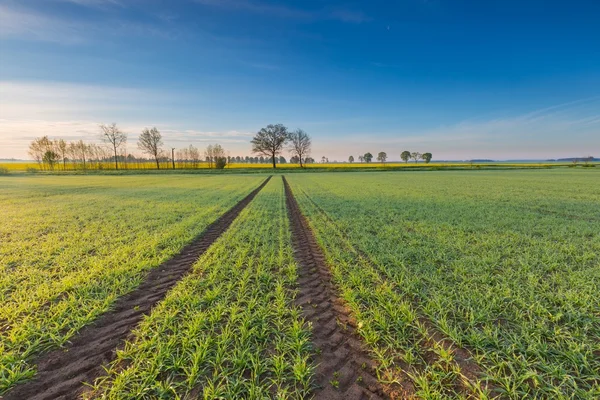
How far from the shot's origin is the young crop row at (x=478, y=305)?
2994 millimetres

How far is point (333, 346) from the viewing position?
360 cm

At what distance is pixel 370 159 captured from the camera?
169000mm

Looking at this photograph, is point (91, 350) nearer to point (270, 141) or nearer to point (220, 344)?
point (220, 344)

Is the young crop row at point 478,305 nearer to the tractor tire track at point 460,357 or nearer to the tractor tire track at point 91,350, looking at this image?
the tractor tire track at point 460,357

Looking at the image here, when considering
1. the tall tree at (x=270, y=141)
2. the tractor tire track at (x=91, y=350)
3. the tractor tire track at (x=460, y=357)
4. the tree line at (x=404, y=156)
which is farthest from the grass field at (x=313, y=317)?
the tree line at (x=404, y=156)

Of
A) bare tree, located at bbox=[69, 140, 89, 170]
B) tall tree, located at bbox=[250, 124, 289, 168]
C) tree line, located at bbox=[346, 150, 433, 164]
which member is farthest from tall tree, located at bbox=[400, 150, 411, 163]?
bare tree, located at bbox=[69, 140, 89, 170]

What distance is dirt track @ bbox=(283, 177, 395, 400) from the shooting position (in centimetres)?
287

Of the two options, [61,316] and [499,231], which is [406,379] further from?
[499,231]

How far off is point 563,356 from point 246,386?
4.20 m

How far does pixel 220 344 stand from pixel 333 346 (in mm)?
1661

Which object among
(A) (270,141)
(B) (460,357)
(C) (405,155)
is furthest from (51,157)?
(C) (405,155)

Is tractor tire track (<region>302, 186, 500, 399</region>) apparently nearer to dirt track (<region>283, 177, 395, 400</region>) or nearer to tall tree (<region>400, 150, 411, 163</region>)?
dirt track (<region>283, 177, 395, 400</region>)

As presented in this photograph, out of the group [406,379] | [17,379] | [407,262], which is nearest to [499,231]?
[407,262]

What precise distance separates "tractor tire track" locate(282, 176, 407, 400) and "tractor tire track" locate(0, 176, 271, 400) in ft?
9.39
